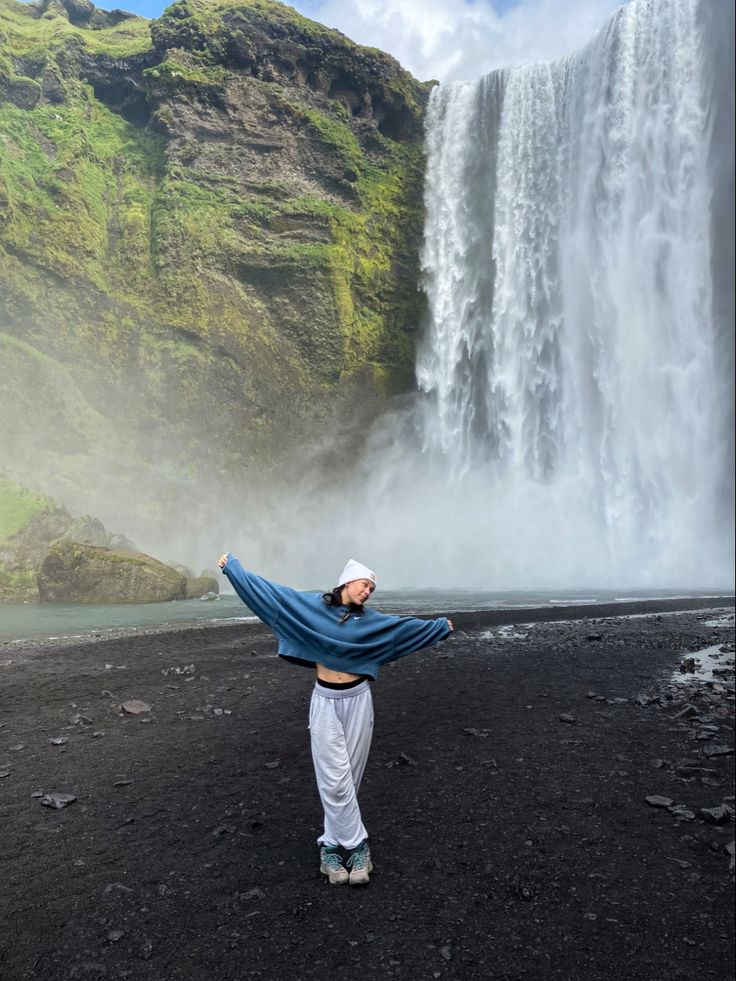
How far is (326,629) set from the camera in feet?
14.8

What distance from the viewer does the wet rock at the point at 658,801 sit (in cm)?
614

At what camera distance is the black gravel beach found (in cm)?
378

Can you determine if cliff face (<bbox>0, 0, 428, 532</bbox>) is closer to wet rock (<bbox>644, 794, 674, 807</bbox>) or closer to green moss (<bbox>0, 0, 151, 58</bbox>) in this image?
green moss (<bbox>0, 0, 151, 58</bbox>)

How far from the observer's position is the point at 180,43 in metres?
50.8

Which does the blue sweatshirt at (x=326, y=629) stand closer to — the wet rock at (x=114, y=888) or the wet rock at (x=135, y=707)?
the wet rock at (x=114, y=888)

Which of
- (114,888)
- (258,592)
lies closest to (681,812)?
(258,592)

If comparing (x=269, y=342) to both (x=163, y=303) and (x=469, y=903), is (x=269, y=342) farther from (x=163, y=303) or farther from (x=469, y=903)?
(x=469, y=903)

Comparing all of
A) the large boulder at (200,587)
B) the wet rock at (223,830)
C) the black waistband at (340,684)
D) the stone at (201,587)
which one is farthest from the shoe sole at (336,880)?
the large boulder at (200,587)

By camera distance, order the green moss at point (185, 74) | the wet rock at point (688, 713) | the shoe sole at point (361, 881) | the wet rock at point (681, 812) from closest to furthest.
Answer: the shoe sole at point (361, 881) → the wet rock at point (681, 812) → the wet rock at point (688, 713) → the green moss at point (185, 74)

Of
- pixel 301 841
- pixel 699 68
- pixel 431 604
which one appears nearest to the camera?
pixel 301 841

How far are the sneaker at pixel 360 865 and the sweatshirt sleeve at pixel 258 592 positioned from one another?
5.58ft

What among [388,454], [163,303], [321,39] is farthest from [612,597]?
[321,39]

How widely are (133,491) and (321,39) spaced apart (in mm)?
40875

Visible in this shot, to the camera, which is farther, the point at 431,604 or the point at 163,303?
the point at 163,303
